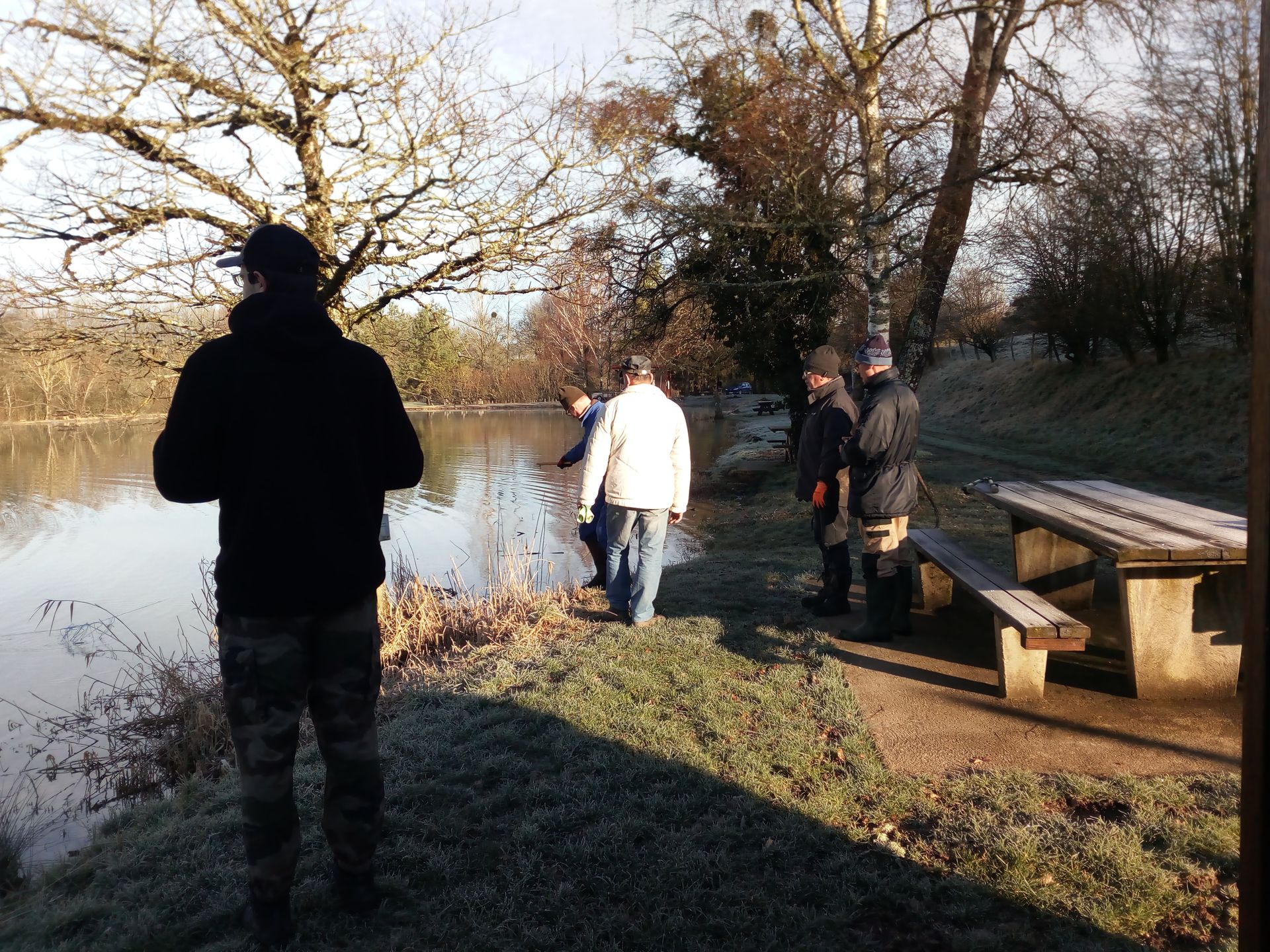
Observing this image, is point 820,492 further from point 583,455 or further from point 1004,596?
point 583,455

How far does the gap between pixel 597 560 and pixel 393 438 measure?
5418 mm

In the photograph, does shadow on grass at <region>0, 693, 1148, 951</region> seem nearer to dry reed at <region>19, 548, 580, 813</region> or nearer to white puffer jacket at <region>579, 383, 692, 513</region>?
dry reed at <region>19, 548, 580, 813</region>

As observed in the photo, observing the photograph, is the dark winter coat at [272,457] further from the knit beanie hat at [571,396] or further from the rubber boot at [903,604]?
the knit beanie hat at [571,396]

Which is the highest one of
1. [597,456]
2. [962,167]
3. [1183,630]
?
[962,167]

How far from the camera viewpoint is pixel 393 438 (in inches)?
116

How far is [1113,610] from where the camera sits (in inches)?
248

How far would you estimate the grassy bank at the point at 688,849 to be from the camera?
9.19ft

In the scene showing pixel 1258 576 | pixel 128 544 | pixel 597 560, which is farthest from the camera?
pixel 128 544

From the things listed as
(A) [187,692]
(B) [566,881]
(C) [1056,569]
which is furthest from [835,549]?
(A) [187,692]

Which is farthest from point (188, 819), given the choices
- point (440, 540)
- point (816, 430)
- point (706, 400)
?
point (706, 400)

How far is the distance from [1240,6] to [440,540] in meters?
14.1

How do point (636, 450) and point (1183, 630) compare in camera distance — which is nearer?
point (1183, 630)

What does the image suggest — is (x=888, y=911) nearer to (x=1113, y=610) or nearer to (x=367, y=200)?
(x=1113, y=610)

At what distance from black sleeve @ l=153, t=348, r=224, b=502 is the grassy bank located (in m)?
1.57
